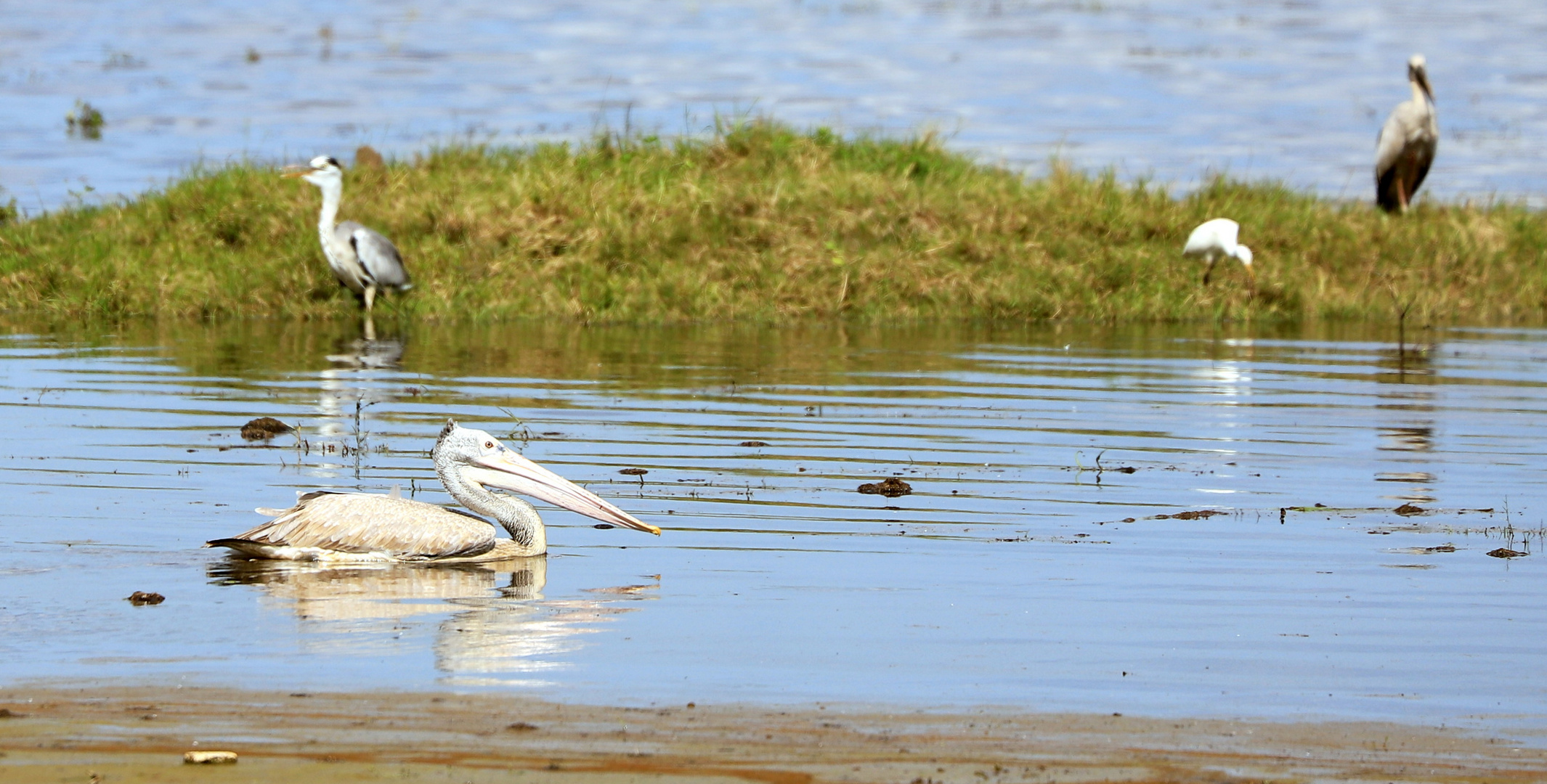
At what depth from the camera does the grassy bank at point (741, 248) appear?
20750 millimetres

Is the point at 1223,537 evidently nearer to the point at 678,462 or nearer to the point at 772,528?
the point at 772,528

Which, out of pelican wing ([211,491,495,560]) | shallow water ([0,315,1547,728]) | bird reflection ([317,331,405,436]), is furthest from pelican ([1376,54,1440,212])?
pelican wing ([211,491,495,560])

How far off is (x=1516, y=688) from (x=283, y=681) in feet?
13.1

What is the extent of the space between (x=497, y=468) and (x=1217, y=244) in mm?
12774

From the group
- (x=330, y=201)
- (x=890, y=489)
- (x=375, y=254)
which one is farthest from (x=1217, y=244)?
(x=890, y=489)

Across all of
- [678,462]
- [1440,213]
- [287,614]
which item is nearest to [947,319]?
[1440,213]

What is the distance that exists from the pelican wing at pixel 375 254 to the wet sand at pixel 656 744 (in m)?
13.4

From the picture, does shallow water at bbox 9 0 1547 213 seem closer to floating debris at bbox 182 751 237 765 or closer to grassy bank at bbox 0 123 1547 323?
grassy bank at bbox 0 123 1547 323

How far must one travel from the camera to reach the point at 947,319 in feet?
69.3

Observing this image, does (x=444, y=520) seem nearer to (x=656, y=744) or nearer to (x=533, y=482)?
(x=533, y=482)

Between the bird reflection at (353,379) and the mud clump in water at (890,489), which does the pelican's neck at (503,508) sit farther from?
the bird reflection at (353,379)

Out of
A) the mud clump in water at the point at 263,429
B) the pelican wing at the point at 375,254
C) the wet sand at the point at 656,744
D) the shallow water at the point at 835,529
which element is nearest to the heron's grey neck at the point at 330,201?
the pelican wing at the point at 375,254

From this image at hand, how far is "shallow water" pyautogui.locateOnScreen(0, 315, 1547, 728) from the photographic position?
6.89 m

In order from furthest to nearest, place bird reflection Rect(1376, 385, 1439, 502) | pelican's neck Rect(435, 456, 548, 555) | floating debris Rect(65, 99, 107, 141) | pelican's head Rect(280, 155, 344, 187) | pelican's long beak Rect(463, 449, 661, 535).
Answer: floating debris Rect(65, 99, 107, 141) → pelican's head Rect(280, 155, 344, 187) → bird reflection Rect(1376, 385, 1439, 502) → pelican's long beak Rect(463, 449, 661, 535) → pelican's neck Rect(435, 456, 548, 555)
